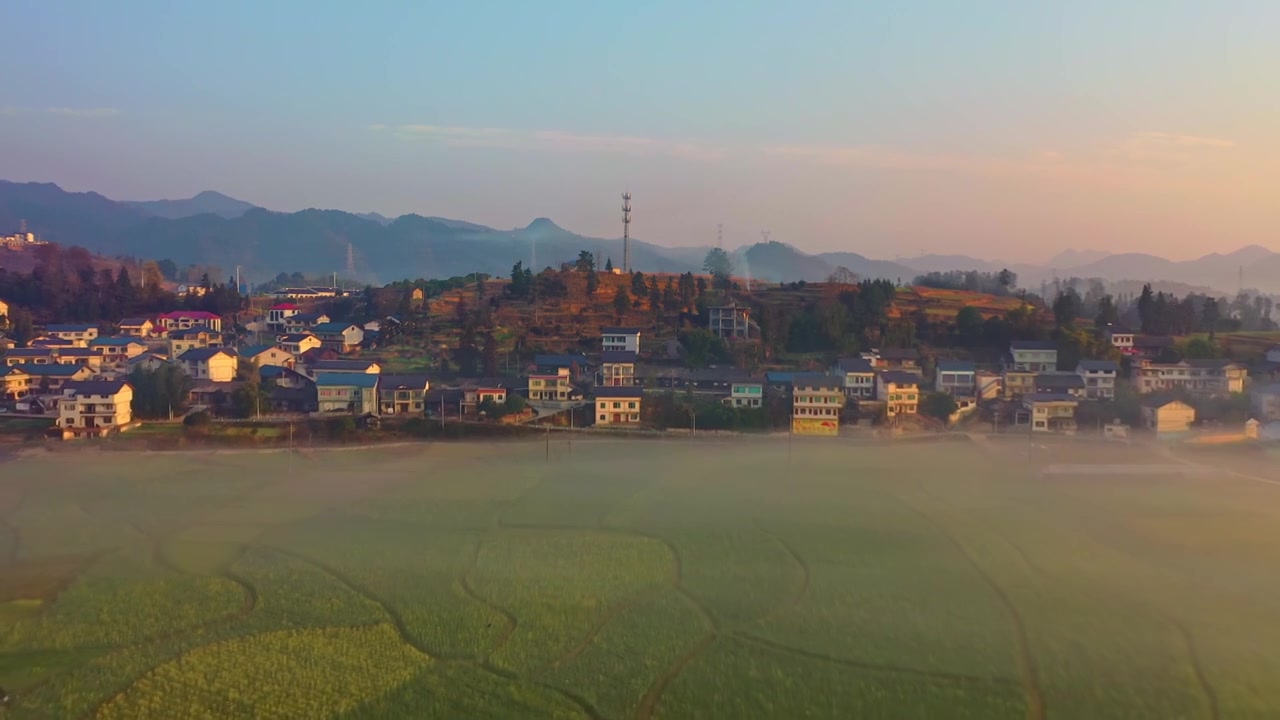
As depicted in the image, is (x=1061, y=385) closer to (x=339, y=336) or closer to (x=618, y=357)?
(x=618, y=357)

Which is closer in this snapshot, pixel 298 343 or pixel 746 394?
pixel 746 394

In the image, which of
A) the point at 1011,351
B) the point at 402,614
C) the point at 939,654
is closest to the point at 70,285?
the point at 402,614

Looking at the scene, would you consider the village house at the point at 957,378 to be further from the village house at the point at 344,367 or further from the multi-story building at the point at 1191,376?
the village house at the point at 344,367

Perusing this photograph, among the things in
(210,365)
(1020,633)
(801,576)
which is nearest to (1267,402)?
(1020,633)

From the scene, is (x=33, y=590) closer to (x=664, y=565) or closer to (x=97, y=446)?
(x=664, y=565)

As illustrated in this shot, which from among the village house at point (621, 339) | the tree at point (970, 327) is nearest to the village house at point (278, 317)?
the village house at point (621, 339)
